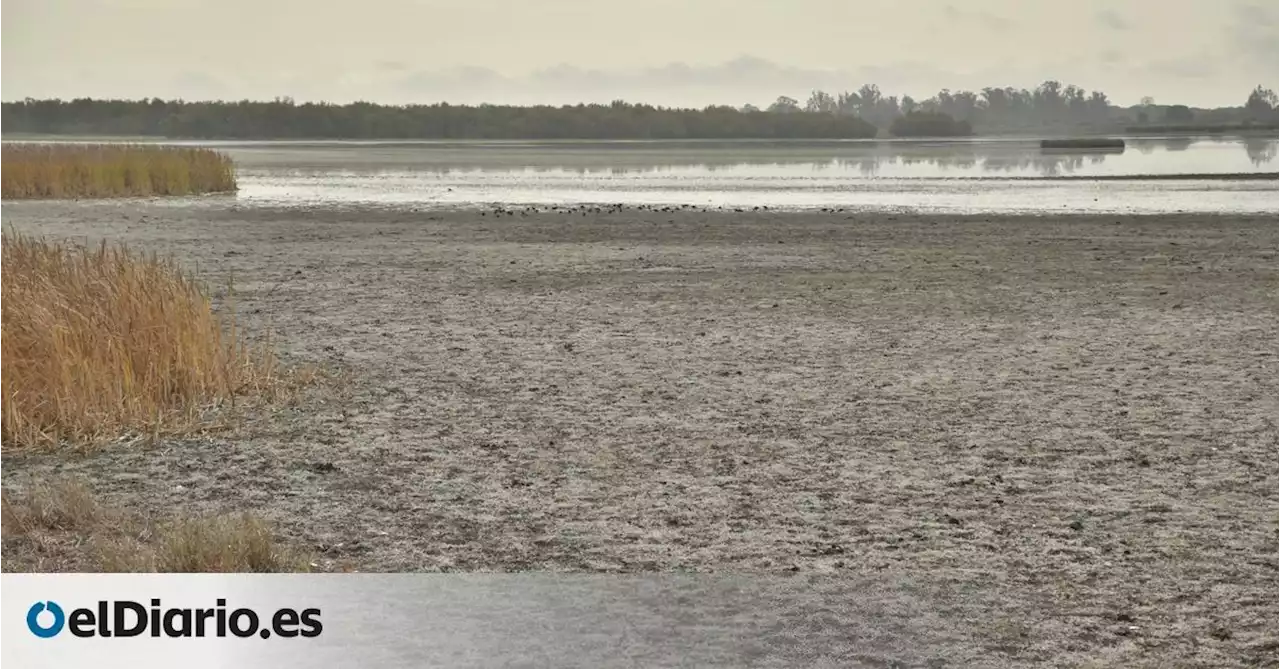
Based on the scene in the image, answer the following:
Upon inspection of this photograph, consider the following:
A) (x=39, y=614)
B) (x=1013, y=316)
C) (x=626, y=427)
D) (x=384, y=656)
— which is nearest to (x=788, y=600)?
(x=384, y=656)

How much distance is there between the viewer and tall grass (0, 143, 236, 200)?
37844 mm

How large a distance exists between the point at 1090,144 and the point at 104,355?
284 feet

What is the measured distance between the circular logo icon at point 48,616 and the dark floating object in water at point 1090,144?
8596cm

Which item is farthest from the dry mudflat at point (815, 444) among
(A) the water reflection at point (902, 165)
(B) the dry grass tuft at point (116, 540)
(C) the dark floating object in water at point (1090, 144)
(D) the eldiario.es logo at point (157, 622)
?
(C) the dark floating object in water at point (1090, 144)

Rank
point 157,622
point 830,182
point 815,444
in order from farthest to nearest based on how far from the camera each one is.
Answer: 1. point 830,182
2. point 815,444
3. point 157,622

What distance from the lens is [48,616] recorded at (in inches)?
190

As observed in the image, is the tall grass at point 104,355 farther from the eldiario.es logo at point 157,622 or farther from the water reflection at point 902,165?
the water reflection at point 902,165

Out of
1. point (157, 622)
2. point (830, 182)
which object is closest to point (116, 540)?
point (157, 622)

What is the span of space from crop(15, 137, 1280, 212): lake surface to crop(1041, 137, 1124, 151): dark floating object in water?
7.76 metres

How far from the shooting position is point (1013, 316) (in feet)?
50.9

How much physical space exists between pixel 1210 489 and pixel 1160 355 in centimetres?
517

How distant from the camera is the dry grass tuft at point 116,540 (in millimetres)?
6023

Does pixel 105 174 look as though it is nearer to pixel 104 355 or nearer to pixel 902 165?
pixel 104 355

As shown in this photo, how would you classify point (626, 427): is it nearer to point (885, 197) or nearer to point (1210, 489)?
point (1210, 489)
